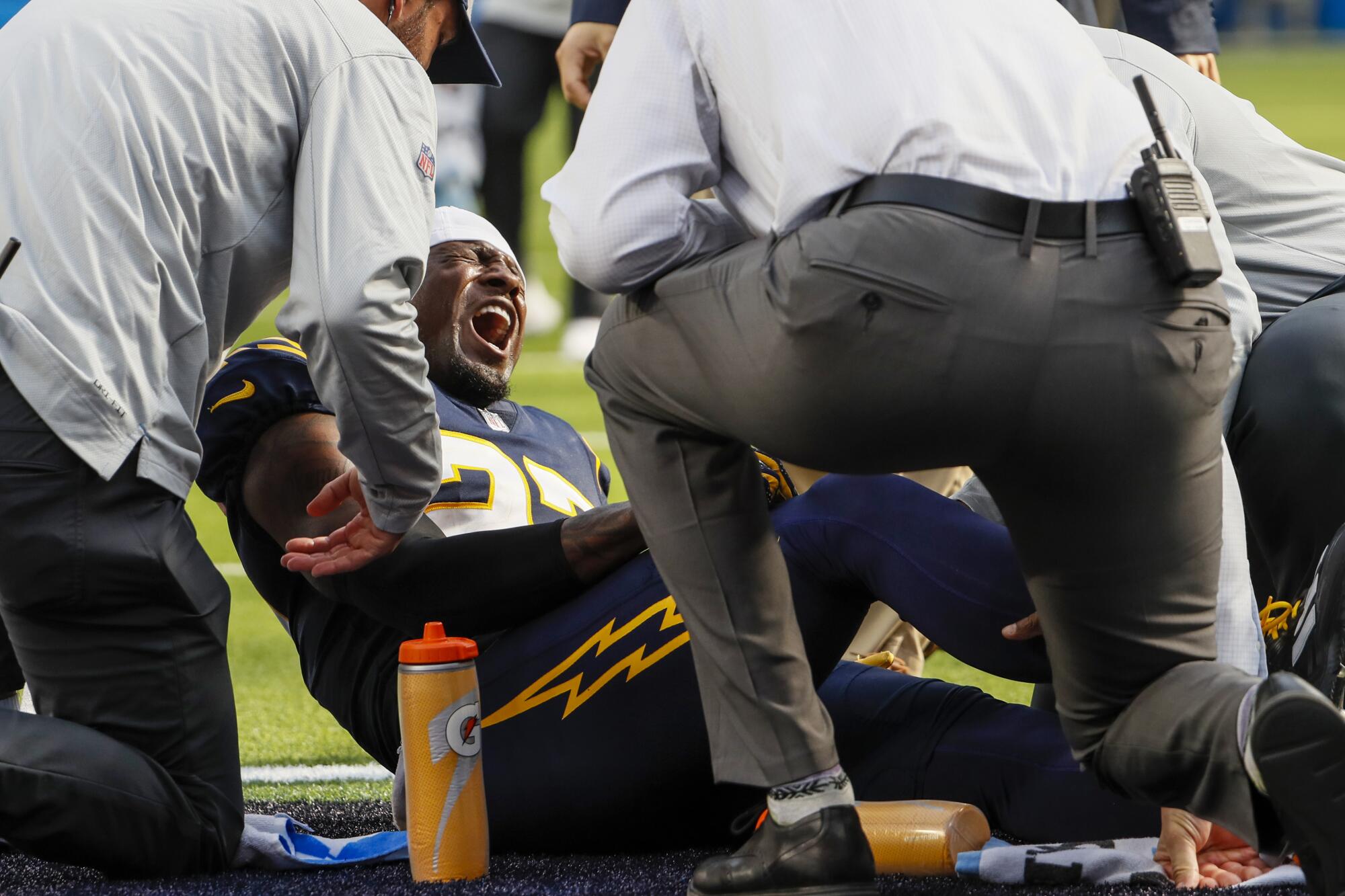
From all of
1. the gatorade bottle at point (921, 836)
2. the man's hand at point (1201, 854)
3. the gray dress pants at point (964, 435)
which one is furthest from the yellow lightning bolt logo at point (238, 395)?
the man's hand at point (1201, 854)

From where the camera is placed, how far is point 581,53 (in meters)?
→ 3.89

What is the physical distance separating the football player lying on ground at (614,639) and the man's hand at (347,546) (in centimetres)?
2

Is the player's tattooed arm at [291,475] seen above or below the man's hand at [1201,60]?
below

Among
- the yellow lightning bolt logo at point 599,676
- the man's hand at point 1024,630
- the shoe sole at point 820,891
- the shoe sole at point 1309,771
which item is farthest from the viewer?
the yellow lightning bolt logo at point 599,676

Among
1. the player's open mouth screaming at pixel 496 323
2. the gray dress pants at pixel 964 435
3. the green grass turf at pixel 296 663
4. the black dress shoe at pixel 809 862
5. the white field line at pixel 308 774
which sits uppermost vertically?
the gray dress pants at pixel 964 435

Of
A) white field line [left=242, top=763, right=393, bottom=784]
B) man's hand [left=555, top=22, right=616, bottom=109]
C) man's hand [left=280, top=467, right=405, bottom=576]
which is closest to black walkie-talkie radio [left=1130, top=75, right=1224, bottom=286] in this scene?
man's hand [left=280, top=467, right=405, bottom=576]

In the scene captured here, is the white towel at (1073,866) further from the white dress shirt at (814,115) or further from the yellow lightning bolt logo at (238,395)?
the yellow lightning bolt logo at (238,395)

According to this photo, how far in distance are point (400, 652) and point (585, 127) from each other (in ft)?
2.71

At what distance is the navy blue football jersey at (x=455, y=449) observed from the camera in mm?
2764

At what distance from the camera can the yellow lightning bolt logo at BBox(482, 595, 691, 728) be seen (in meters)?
2.38

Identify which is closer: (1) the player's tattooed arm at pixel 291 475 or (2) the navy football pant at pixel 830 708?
(2) the navy football pant at pixel 830 708

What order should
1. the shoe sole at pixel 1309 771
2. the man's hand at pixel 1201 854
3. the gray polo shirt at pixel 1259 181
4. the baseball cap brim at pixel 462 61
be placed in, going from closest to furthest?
the shoe sole at pixel 1309 771 < the man's hand at pixel 1201 854 < the gray polo shirt at pixel 1259 181 < the baseball cap brim at pixel 462 61

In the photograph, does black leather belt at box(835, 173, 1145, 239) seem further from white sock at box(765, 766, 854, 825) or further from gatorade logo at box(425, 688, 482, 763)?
gatorade logo at box(425, 688, 482, 763)

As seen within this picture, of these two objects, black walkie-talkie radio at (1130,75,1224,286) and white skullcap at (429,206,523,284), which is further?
white skullcap at (429,206,523,284)
